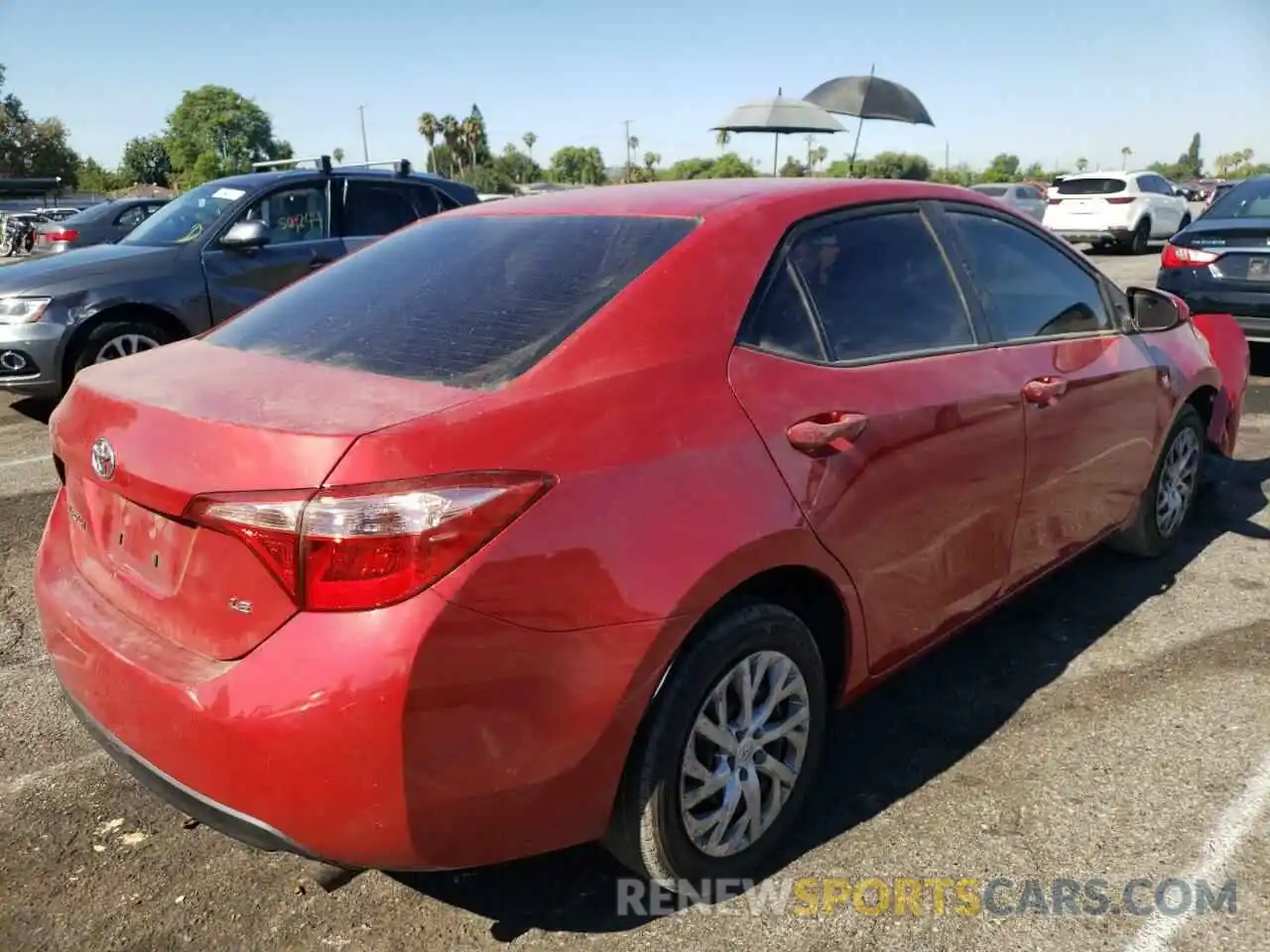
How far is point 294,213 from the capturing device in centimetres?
800

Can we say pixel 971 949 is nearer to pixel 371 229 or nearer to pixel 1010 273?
pixel 1010 273

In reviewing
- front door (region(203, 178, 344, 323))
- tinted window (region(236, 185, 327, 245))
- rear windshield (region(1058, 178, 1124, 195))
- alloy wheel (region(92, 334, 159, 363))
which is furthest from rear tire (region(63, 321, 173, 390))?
rear windshield (region(1058, 178, 1124, 195))

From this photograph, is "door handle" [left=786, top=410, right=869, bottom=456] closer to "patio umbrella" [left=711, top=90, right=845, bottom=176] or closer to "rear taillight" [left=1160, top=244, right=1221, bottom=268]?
"rear taillight" [left=1160, top=244, right=1221, bottom=268]

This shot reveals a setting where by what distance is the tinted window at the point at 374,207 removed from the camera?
8.23 metres

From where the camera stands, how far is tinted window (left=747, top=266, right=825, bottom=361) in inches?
100

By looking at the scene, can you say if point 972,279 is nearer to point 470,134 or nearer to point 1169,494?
point 1169,494

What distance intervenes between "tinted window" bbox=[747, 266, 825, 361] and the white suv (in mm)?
21191

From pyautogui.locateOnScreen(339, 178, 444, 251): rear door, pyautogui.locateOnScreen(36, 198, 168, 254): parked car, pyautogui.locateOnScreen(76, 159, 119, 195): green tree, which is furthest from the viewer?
pyautogui.locateOnScreen(76, 159, 119, 195): green tree

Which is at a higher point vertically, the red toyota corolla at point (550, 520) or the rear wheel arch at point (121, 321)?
the red toyota corolla at point (550, 520)

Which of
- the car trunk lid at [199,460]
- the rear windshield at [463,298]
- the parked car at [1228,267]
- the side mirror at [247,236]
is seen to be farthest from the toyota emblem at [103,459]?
the parked car at [1228,267]

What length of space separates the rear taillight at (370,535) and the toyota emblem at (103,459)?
0.50m

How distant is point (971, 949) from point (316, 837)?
1.42 m

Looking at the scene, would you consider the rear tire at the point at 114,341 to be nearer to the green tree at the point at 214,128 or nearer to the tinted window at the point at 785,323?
the tinted window at the point at 785,323

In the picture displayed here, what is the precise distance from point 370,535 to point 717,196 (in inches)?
57.2
